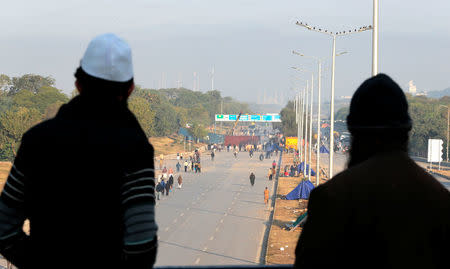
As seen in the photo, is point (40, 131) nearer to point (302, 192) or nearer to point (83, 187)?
point (83, 187)

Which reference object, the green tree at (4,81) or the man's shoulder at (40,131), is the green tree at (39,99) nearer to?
the green tree at (4,81)

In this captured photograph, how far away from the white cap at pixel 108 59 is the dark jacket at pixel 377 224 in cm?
76

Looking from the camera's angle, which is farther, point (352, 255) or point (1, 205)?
point (1, 205)

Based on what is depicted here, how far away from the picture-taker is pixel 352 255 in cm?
205

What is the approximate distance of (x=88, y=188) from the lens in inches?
85.4

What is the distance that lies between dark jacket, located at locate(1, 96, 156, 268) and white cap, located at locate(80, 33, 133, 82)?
16cm

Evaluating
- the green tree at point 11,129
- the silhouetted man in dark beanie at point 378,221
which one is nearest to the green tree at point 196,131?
the green tree at point 11,129

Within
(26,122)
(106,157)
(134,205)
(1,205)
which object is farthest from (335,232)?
(26,122)

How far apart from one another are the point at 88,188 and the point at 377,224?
902 mm

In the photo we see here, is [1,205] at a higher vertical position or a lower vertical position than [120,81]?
lower

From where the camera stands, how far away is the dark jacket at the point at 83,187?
2146mm

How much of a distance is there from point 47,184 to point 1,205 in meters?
0.20

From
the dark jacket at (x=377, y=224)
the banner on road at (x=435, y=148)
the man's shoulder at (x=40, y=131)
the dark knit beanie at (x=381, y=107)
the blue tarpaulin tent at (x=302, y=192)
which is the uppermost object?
the dark knit beanie at (x=381, y=107)

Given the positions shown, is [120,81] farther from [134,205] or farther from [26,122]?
[26,122]
